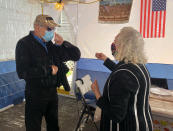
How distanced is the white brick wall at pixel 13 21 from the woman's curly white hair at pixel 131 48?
2.76m

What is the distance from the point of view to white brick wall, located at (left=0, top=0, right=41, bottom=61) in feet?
10.2

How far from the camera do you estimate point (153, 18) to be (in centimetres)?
285

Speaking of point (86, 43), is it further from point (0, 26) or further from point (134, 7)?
point (0, 26)

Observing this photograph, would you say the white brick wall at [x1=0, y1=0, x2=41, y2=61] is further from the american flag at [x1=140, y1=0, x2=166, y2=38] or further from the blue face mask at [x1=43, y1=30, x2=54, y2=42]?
the american flag at [x1=140, y1=0, x2=166, y2=38]

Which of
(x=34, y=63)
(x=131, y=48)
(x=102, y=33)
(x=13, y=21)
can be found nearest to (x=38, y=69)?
(x=34, y=63)

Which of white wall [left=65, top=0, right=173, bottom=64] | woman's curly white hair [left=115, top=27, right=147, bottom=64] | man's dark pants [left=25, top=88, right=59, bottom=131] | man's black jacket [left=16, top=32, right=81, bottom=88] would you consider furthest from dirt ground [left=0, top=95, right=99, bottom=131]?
woman's curly white hair [left=115, top=27, right=147, bottom=64]

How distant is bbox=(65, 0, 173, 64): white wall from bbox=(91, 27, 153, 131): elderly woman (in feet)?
6.60

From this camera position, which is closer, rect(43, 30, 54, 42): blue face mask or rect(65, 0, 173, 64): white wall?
rect(43, 30, 54, 42): blue face mask

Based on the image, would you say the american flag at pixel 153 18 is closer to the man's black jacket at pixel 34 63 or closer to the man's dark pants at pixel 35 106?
the man's black jacket at pixel 34 63

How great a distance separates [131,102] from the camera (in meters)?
1.07

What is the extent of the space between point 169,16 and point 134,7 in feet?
2.03

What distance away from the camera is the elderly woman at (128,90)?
39.8 inches

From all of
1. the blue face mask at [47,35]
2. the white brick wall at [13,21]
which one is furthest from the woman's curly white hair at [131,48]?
the white brick wall at [13,21]

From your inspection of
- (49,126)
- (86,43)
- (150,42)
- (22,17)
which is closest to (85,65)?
(86,43)
